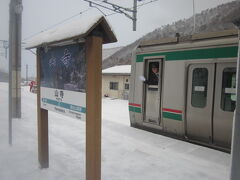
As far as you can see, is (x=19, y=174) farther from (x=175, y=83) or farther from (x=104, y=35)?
(x=175, y=83)

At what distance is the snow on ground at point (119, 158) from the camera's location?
11.4 ft

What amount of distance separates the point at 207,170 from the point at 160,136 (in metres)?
2.08

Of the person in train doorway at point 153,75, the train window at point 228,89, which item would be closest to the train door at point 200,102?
the train window at point 228,89

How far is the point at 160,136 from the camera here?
5.81 meters

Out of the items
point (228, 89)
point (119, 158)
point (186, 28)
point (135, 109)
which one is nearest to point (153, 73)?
point (135, 109)

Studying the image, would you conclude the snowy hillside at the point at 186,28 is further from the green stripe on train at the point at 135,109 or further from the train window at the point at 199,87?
the train window at the point at 199,87

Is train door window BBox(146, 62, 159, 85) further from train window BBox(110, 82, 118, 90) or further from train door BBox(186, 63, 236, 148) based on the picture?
train window BBox(110, 82, 118, 90)

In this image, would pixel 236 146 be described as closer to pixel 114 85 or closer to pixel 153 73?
pixel 153 73

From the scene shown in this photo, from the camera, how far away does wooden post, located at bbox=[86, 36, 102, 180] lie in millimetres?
2473

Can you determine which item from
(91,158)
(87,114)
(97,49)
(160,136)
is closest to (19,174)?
(91,158)

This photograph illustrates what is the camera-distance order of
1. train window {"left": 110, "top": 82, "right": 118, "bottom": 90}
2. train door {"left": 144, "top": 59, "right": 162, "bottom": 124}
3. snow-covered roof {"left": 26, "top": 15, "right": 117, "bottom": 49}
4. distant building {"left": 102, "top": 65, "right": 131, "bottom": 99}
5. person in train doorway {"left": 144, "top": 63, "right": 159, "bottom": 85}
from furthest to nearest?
train window {"left": 110, "top": 82, "right": 118, "bottom": 90}, distant building {"left": 102, "top": 65, "right": 131, "bottom": 99}, person in train doorway {"left": 144, "top": 63, "right": 159, "bottom": 85}, train door {"left": 144, "top": 59, "right": 162, "bottom": 124}, snow-covered roof {"left": 26, "top": 15, "right": 117, "bottom": 49}

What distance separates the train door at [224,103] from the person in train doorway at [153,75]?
5.67 ft

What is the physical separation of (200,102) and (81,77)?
3.29 metres

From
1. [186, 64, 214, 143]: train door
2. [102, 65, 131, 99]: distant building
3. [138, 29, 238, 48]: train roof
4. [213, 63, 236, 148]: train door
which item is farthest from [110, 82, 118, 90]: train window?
[213, 63, 236, 148]: train door
